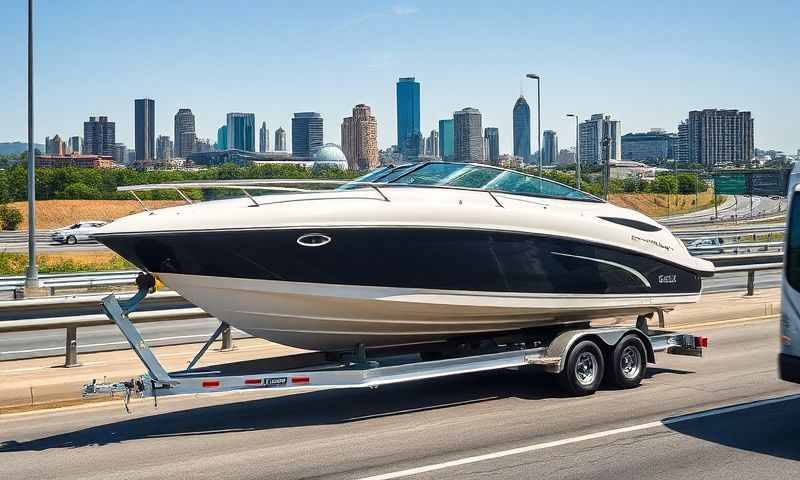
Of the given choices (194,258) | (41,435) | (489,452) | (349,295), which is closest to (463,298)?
(349,295)

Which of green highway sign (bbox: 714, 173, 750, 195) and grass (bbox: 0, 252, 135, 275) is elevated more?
green highway sign (bbox: 714, 173, 750, 195)

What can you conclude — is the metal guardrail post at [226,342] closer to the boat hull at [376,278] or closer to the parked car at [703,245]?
the boat hull at [376,278]

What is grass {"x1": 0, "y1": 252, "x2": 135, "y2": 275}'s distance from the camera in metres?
38.2

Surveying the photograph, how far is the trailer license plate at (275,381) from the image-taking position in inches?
376

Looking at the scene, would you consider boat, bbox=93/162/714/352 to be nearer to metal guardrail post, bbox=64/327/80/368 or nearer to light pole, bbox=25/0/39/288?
metal guardrail post, bbox=64/327/80/368

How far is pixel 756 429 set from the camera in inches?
374

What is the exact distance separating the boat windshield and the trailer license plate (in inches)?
106

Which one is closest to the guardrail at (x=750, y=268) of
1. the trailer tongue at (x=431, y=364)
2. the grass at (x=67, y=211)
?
the trailer tongue at (x=431, y=364)

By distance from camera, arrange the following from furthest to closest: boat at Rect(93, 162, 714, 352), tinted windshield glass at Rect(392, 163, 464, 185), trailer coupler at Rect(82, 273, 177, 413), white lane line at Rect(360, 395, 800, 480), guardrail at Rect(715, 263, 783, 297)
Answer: guardrail at Rect(715, 263, 783, 297), tinted windshield glass at Rect(392, 163, 464, 185), boat at Rect(93, 162, 714, 352), trailer coupler at Rect(82, 273, 177, 413), white lane line at Rect(360, 395, 800, 480)

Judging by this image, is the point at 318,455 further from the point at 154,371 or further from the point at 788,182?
the point at 788,182

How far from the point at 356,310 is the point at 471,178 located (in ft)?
7.67

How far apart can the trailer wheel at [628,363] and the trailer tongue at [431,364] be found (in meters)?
0.01

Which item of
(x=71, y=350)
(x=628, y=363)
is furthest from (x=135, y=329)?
(x=628, y=363)

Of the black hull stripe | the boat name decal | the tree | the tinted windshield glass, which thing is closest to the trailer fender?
the black hull stripe
